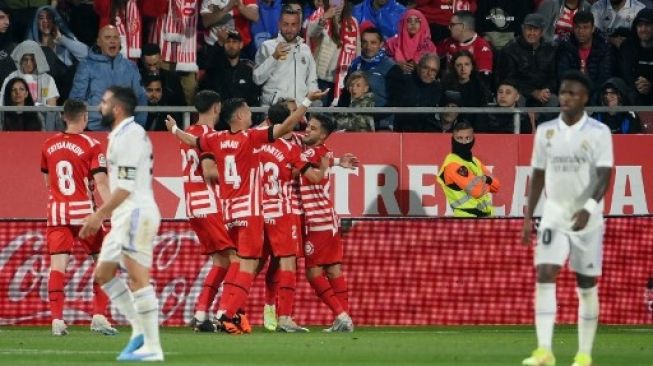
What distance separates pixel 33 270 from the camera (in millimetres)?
19734

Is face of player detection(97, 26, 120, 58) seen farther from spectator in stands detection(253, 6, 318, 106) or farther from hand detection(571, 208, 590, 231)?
hand detection(571, 208, 590, 231)

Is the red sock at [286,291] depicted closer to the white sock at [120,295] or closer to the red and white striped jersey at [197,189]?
the red and white striped jersey at [197,189]

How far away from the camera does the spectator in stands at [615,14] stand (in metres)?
24.8

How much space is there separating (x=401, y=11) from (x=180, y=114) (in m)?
3.93

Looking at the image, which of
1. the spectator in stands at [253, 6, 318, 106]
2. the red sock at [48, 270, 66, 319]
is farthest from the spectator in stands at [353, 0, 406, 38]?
the red sock at [48, 270, 66, 319]

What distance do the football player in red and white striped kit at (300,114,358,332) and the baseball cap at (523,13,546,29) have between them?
5.61m

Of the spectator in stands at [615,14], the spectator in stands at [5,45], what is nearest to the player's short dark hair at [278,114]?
the spectator in stands at [5,45]

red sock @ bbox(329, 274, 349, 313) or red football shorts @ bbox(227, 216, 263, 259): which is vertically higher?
red football shorts @ bbox(227, 216, 263, 259)

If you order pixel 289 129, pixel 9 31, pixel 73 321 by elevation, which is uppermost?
pixel 9 31

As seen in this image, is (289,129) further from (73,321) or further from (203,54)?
(203,54)

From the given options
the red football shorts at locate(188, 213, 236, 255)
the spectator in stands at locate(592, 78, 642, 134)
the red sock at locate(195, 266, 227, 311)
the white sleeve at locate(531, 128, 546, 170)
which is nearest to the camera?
the white sleeve at locate(531, 128, 546, 170)

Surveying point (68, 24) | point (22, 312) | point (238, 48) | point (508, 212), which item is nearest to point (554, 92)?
point (508, 212)

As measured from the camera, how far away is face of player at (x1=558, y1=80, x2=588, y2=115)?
42.4ft

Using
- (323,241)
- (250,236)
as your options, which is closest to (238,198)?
(250,236)
